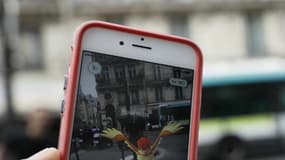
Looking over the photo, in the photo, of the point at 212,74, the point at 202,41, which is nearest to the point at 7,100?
the point at 212,74

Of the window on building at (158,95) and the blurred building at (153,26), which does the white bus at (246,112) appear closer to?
the blurred building at (153,26)

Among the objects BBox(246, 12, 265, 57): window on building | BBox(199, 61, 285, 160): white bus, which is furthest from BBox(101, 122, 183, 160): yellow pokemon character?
BBox(246, 12, 265, 57): window on building

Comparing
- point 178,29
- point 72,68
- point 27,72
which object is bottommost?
point 72,68

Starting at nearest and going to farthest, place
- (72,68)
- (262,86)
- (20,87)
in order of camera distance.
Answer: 1. (72,68)
2. (262,86)
3. (20,87)

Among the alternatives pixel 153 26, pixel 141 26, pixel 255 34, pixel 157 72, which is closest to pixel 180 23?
pixel 153 26

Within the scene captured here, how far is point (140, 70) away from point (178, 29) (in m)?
19.9

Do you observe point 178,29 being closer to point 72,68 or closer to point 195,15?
point 195,15

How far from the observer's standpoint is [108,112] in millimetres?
1480

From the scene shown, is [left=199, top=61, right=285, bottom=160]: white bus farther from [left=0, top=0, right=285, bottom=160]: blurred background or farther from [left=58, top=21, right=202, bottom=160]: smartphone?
[left=58, top=21, right=202, bottom=160]: smartphone

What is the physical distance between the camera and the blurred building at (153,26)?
20.4m

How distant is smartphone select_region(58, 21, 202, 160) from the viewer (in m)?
1.46

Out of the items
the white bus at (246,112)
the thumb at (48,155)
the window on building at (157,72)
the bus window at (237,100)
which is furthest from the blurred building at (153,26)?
the thumb at (48,155)

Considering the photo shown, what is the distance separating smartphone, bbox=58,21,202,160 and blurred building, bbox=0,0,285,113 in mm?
18171

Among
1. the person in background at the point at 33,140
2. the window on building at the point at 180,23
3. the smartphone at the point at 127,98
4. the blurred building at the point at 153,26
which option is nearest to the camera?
the smartphone at the point at 127,98
